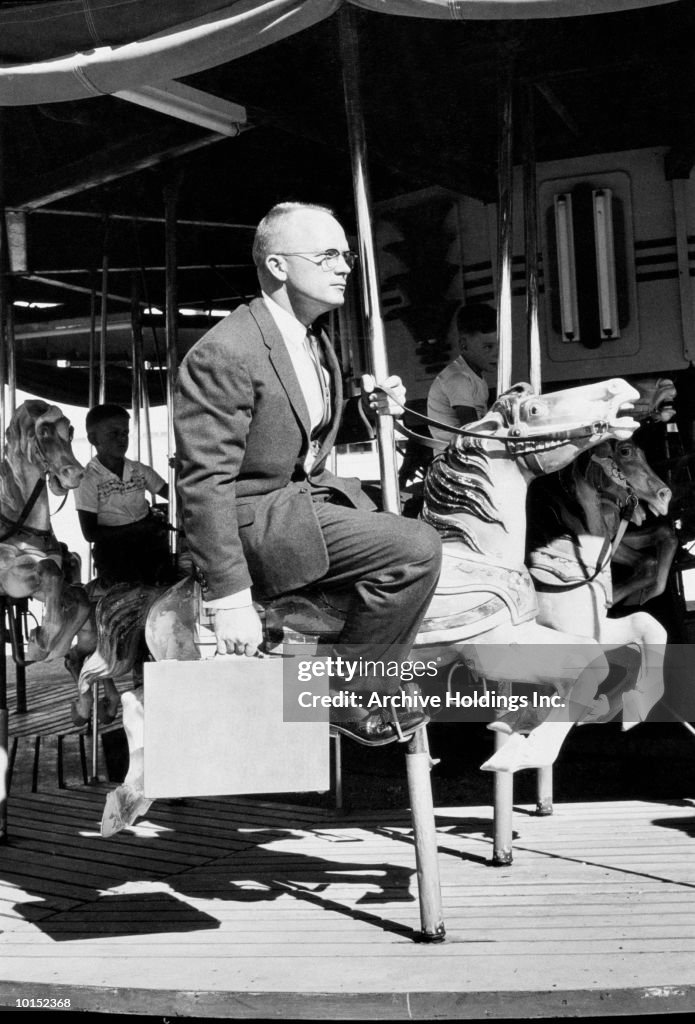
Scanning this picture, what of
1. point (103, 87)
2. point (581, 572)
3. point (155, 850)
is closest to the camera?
point (103, 87)

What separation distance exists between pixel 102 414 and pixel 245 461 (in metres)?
2.52

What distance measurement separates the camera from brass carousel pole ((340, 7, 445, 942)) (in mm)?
3945

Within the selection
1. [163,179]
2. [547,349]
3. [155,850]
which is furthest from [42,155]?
[155,850]

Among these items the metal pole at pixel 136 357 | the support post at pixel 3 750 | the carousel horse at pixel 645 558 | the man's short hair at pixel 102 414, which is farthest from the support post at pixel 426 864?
the metal pole at pixel 136 357

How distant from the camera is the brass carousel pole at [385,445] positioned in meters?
3.95

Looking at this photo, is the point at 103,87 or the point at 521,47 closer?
the point at 103,87

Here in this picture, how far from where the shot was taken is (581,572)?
17.1 feet

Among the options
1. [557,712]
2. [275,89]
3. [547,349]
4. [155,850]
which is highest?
[275,89]

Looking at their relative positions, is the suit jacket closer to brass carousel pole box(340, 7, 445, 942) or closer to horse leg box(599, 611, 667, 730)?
brass carousel pole box(340, 7, 445, 942)

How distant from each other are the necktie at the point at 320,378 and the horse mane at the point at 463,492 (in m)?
0.67

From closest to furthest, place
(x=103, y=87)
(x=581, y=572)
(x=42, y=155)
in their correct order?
(x=103, y=87) → (x=581, y=572) → (x=42, y=155)

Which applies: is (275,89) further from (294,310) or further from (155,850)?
(155,850)

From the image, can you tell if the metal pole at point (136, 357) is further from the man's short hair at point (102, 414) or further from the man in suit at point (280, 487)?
the man in suit at point (280, 487)

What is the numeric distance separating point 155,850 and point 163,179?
12.6 feet
